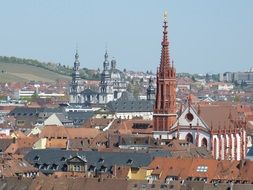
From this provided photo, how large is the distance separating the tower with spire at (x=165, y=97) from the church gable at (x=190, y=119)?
240 cm

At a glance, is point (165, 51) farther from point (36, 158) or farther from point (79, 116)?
point (79, 116)

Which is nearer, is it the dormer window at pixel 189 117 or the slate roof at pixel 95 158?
the slate roof at pixel 95 158

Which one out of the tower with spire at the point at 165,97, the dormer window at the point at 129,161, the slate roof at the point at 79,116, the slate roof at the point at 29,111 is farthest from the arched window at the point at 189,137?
the slate roof at the point at 29,111

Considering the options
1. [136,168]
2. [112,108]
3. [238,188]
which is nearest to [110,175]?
[136,168]

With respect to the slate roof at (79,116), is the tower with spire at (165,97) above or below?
above

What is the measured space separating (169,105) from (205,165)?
32771mm

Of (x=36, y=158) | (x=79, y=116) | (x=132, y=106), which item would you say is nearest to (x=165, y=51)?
(x=36, y=158)

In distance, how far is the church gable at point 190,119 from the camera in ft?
415

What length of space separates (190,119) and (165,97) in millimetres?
5321

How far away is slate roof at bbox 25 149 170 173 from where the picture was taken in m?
102

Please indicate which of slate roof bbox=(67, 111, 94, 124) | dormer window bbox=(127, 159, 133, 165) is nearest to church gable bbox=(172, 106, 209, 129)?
dormer window bbox=(127, 159, 133, 165)

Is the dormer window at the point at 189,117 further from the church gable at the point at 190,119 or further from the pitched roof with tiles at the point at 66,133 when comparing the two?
the pitched roof with tiles at the point at 66,133

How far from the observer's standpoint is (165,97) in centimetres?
13112

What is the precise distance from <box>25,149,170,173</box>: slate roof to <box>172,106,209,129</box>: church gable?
1829 centimetres
